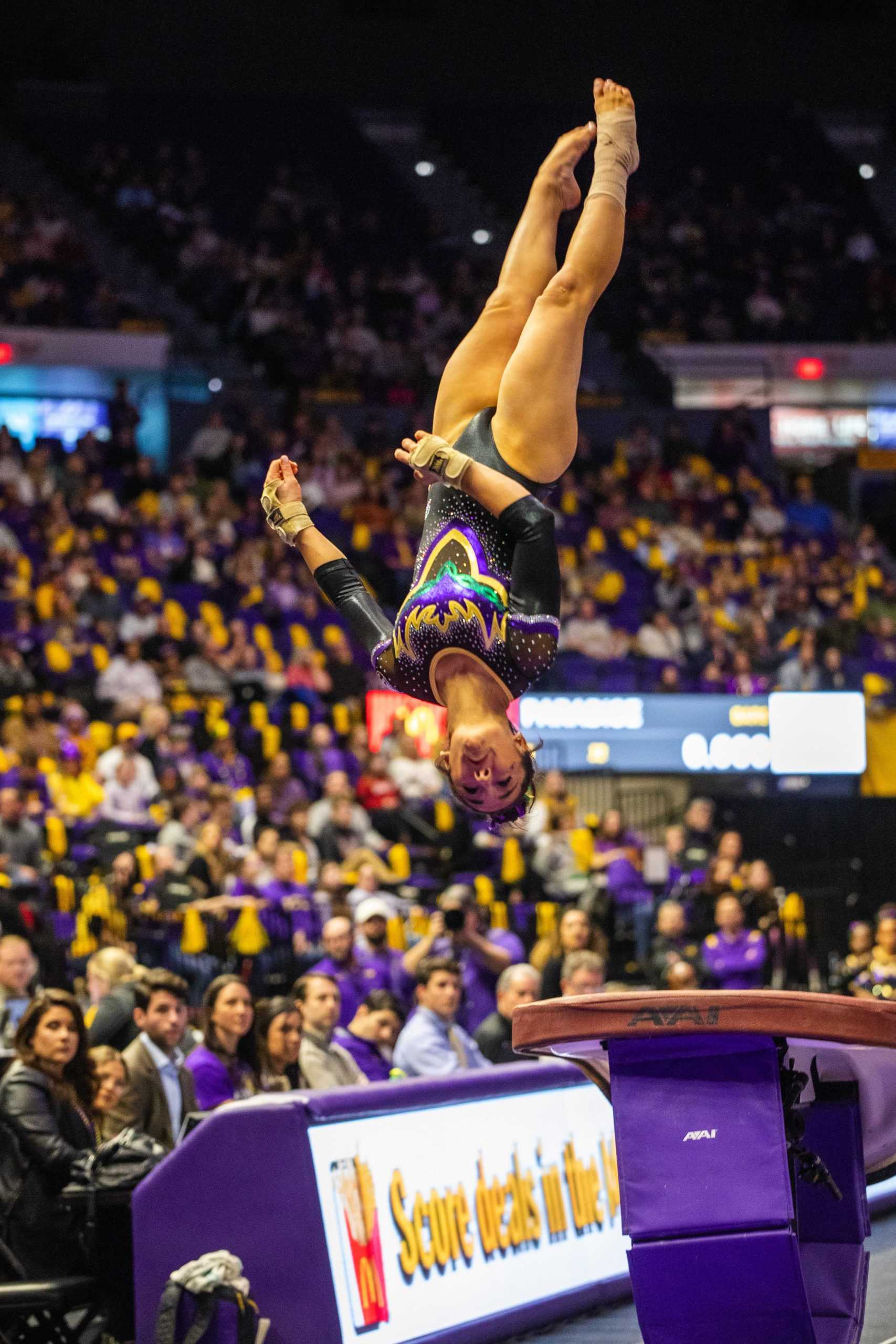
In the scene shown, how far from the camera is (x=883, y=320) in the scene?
21.4 meters

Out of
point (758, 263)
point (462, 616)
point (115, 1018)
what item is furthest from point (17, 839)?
point (758, 263)

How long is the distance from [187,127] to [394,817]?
13.2 m

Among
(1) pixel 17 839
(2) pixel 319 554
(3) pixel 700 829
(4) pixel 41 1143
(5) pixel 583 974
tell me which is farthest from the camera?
(3) pixel 700 829

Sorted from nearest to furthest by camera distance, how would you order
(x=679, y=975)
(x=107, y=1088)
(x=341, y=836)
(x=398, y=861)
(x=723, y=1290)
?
(x=723, y=1290) → (x=107, y=1088) → (x=679, y=975) → (x=341, y=836) → (x=398, y=861)

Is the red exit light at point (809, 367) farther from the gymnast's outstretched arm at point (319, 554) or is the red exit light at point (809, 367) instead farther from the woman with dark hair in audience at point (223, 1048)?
the gymnast's outstretched arm at point (319, 554)

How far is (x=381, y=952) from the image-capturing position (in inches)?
334

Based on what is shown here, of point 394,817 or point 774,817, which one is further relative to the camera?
point 774,817

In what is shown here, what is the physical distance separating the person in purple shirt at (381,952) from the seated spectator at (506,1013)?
3.99 feet

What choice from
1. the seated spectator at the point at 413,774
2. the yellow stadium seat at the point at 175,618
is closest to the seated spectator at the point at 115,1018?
the seated spectator at the point at 413,774

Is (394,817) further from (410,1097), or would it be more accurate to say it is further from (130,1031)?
(410,1097)

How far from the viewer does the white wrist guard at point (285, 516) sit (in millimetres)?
4844

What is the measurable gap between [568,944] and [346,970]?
1101 mm

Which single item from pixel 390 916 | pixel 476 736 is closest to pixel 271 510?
pixel 476 736

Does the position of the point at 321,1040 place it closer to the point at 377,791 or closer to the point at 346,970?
the point at 346,970
